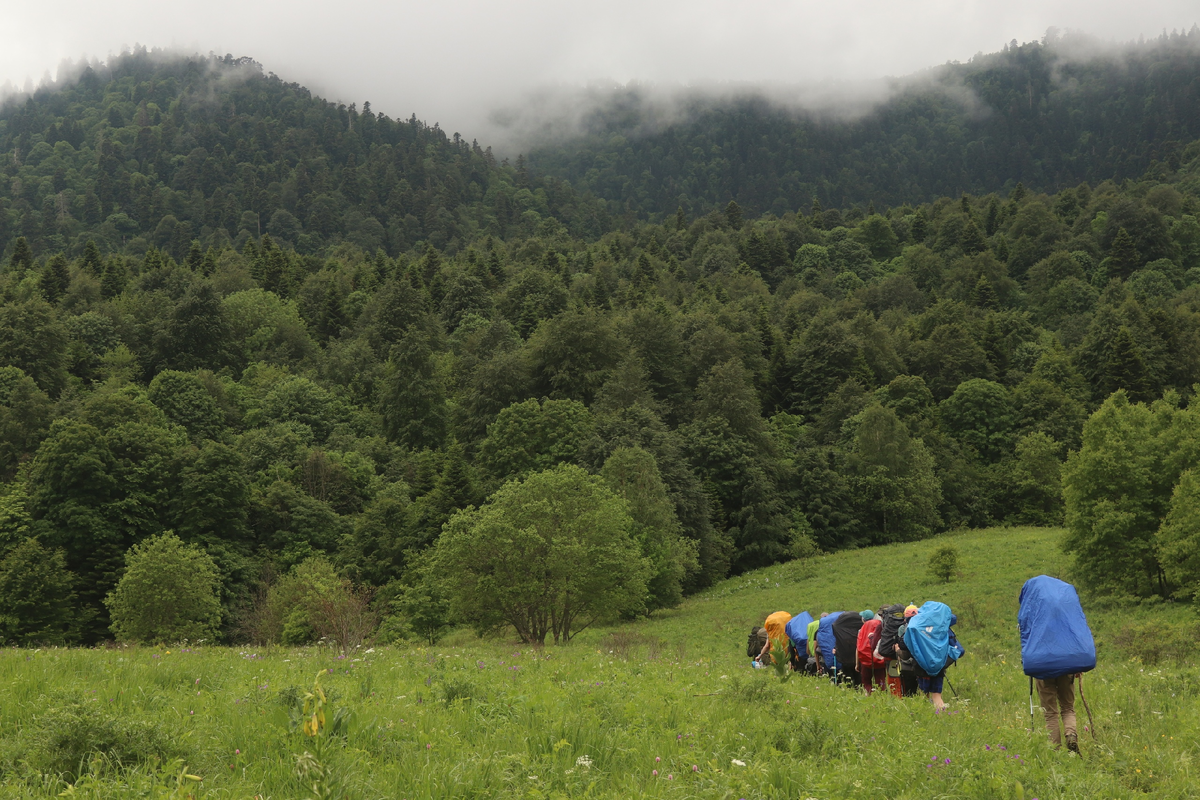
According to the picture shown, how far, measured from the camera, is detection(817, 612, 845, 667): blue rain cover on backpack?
12.5m

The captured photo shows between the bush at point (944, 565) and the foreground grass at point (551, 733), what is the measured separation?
95.0ft

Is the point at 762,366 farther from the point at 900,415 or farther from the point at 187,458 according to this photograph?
the point at 187,458

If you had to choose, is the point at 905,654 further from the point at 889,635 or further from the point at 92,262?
the point at 92,262

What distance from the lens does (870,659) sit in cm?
1119

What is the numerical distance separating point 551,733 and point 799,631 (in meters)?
7.88

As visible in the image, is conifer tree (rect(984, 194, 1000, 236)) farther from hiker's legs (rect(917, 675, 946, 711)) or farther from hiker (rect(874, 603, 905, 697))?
hiker's legs (rect(917, 675, 946, 711))

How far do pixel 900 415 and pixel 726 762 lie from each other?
264 ft

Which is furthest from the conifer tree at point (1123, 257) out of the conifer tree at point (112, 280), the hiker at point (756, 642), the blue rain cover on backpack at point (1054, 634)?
the conifer tree at point (112, 280)

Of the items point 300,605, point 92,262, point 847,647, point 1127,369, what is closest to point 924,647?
point 847,647

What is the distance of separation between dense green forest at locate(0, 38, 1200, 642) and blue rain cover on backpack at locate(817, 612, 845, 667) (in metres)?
20.8

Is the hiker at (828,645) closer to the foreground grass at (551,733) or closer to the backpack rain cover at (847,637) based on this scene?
the backpack rain cover at (847,637)

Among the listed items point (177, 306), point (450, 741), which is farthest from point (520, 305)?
point (450, 741)

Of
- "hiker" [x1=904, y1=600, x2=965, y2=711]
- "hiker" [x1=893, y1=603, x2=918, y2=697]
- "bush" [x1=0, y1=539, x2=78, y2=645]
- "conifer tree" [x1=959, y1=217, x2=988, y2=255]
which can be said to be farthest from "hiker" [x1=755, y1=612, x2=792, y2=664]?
"conifer tree" [x1=959, y1=217, x2=988, y2=255]

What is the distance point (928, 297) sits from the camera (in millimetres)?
127562
